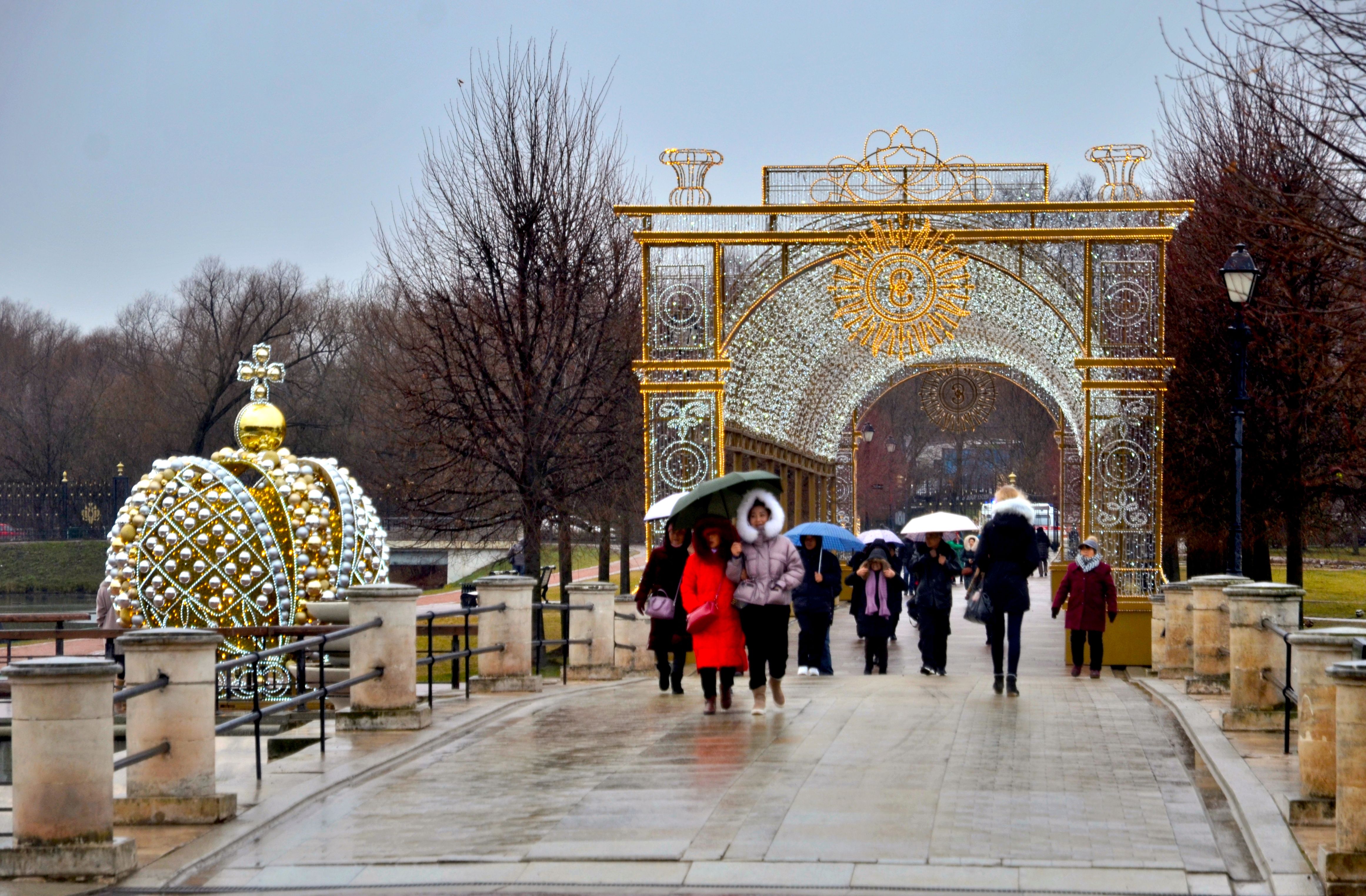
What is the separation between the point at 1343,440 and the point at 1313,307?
2082 millimetres

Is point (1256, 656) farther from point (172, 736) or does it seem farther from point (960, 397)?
point (960, 397)

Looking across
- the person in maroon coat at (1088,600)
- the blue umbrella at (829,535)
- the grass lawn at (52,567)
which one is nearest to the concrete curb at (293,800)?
the blue umbrella at (829,535)

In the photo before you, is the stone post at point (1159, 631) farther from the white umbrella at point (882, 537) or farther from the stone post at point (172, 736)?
the stone post at point (172, 736)

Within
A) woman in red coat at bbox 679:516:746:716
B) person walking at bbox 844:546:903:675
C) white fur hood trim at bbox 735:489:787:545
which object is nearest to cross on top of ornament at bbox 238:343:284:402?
person walking at bbox 844:546:903:675

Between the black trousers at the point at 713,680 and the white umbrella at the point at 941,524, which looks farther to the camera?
the white umbrella at the point at 941,524

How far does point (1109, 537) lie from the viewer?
21.4m

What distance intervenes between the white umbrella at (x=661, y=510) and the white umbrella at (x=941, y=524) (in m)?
2.87

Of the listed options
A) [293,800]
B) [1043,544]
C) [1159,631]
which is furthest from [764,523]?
[1043,544]

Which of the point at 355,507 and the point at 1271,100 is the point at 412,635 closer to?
the point at 355,507

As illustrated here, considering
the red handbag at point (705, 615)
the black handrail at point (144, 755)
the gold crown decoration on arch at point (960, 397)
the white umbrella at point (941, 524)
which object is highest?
the gold crown decoration on arch at point (960, 397)

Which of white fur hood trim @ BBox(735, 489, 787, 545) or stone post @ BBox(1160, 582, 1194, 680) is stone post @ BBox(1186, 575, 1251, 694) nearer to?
stone post @ BBox(1160, 582, 1194, 680)

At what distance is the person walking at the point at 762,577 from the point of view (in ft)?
40.9

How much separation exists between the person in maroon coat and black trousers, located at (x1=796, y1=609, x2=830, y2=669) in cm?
235

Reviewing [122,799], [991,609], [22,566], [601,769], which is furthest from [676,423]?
[22,566]
